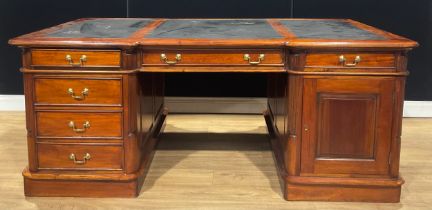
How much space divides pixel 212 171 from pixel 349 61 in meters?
0.94

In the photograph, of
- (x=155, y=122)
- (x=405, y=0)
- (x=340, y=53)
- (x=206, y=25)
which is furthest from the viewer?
(x=405, y=0)

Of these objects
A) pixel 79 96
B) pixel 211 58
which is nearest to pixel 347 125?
pixel 211 58

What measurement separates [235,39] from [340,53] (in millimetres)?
441

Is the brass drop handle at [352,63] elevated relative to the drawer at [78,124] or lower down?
elevated

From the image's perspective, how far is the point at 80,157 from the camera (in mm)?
2527

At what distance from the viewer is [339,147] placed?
2488mm

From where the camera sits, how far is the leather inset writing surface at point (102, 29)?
257cm

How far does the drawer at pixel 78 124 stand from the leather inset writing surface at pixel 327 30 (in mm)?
884

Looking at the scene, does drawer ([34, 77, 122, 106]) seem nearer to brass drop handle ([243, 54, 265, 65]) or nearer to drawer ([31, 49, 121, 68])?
drawer ([31, 49, 121, 68])

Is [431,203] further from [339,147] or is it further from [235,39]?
[235,39]

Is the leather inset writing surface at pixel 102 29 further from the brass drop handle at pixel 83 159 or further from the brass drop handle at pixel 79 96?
the brass drop handle at pixel 83 159

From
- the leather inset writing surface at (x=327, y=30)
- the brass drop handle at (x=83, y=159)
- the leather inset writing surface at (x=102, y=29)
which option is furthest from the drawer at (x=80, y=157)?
the leather inset writing surface at (x=327, y=30)

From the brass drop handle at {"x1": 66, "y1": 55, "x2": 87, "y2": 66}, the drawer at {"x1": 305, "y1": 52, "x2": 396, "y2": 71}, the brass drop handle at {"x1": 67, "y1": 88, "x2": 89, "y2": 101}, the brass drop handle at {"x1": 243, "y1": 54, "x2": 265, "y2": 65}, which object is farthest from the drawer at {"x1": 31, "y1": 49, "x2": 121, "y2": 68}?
the drawer at {"x1": 305, "y1": 52, "x2": 396, "y2": 71}

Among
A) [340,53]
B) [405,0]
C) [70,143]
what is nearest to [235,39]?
[340,53]
